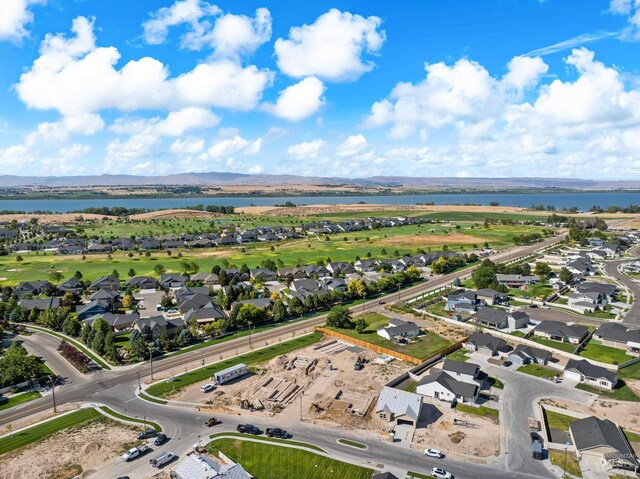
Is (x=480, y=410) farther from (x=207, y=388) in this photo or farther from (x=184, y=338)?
(x=184, y=338)

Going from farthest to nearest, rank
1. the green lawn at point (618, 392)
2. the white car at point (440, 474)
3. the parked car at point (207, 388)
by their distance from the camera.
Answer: the parked car at point (207, 388) → the green lawn at point (618, 392) → the white car at point (440, 474)

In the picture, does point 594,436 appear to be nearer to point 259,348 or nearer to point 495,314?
point 495,314

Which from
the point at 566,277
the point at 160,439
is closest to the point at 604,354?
the point at 566,277

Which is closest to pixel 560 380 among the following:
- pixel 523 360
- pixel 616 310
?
pixel 523 360

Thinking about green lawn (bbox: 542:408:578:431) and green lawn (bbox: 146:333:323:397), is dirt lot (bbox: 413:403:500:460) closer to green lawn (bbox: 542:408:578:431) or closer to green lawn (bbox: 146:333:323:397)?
green lawn (bbox: 542:408:578:431)

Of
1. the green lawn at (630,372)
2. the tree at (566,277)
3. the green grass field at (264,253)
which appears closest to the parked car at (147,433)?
the green lawn at (630,372)

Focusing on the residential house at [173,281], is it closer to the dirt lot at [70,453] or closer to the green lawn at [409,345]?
Answer: the green lawn at [409,345]
